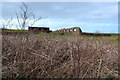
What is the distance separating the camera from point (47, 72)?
7.91 ft

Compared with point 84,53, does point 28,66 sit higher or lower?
lower

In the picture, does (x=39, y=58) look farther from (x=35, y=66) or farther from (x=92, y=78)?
(x=92, y=78)

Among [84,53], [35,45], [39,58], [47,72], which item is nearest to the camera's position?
[47,72]

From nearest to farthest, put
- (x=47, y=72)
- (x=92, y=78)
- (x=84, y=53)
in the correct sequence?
(x=92, y=78), (x=47, y=72), (x=84, y=53)

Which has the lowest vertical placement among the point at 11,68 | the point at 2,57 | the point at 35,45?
the point at 11,68

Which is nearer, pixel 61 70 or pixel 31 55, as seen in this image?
pixel 61 70

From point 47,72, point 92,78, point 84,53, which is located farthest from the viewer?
point 84,53

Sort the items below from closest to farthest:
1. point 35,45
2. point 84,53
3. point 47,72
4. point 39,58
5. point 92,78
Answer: point 92,78 < point 47,72 < point 39,58 < point 84,53 < point 35,45

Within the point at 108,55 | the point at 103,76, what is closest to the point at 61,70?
the point at 103,76

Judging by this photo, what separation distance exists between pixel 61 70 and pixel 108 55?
130 centimetres

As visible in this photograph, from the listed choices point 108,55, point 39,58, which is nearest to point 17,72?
point 39,58

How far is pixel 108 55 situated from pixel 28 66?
188cm

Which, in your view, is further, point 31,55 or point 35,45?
point 35,45

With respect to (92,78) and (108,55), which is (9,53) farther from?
(108,55)
